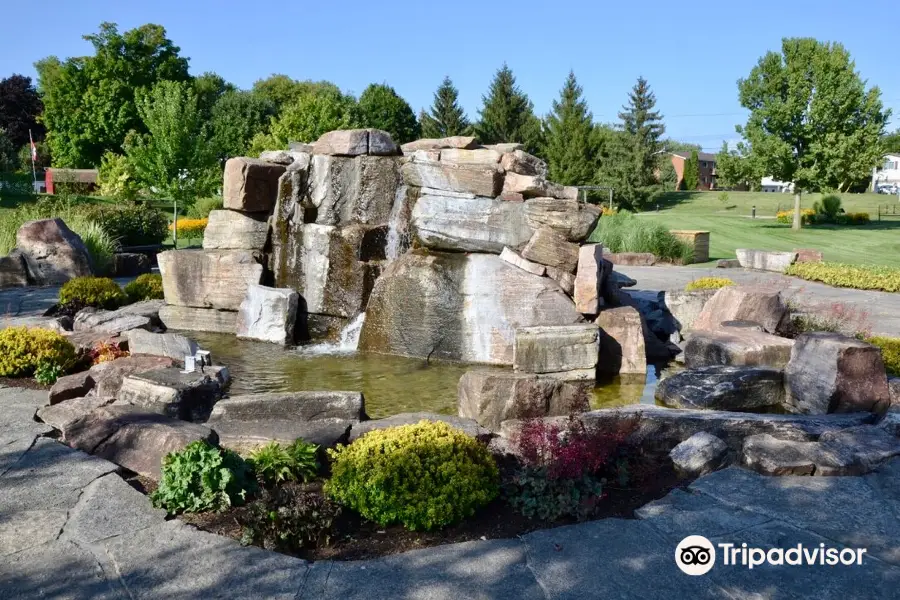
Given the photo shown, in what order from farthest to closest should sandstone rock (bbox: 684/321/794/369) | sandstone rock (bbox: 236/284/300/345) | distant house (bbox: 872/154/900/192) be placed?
1. distant house (bbox: 872/154/900/192)
2. sandstone rock (bbox: 236/284/300/345)
3. sandstone rock (bbox: 684/321/794/369)

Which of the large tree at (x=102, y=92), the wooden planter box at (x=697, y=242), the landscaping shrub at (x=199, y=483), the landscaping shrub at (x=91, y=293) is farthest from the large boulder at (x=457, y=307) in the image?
the large tree at (x=102, y=92)

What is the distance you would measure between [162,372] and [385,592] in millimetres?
4318

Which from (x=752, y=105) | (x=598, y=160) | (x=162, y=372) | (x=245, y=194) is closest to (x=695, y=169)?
(x=598, y=160)

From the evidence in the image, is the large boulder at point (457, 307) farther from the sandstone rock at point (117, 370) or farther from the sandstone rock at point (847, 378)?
the sandstone rock at point (117, 370)

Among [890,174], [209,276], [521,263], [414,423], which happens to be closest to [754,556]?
[414,423]

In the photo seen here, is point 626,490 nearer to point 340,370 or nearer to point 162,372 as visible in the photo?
point 162,372

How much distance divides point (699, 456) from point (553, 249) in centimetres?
522

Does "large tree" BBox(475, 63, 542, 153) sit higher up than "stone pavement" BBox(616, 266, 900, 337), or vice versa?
"large tree" BBox(475, 63, 542, 153)

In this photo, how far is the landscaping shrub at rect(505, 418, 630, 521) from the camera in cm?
428

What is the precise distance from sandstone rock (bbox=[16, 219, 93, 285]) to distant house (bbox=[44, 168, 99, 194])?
24.2m

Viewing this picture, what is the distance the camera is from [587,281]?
9.78m

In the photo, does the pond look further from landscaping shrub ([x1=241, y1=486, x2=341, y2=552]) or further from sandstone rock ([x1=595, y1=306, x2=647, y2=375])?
landscaping shrub ([x1=241, y1=486, x2=341, y2=552])

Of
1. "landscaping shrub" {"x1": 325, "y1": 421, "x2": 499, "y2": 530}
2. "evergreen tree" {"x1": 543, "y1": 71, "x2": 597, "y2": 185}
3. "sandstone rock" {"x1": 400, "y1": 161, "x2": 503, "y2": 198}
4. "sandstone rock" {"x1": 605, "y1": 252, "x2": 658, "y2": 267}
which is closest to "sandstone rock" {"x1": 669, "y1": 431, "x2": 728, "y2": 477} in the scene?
"landscaping shrub" {"x1": 325, "y1": 421, "x2": 499, "y2": 530}

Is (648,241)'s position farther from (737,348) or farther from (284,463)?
(284,463)
